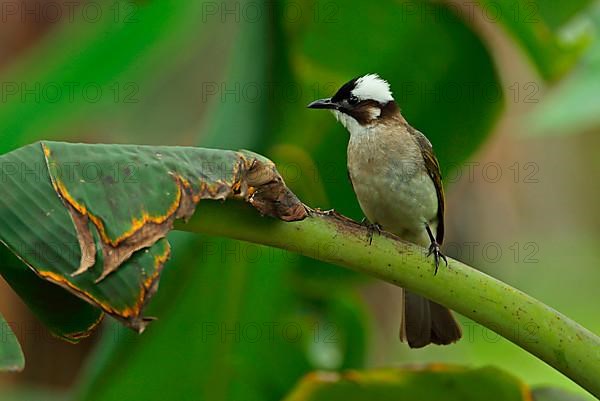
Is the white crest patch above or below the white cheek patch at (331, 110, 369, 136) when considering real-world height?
above

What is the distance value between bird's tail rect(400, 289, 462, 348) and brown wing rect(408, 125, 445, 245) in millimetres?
233

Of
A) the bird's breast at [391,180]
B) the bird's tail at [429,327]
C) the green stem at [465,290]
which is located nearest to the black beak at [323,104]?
the bird's breast at [391,180]

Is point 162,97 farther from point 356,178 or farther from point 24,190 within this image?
point 24,190

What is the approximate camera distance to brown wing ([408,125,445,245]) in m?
2.07

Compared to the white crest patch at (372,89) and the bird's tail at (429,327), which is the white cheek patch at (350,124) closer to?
the white crest patch at (372,89)

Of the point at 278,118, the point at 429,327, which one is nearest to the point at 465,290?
the point at 429,327

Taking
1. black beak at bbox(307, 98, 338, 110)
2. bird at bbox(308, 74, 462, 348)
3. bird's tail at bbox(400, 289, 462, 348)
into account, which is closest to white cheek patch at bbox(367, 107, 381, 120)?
bird at bbox(308, 74, 462, 348)

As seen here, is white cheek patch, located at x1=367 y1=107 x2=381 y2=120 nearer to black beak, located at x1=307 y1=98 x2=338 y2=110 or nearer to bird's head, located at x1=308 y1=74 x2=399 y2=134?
bird's head, located at x1=308 y1=74 x2=399 y2=134

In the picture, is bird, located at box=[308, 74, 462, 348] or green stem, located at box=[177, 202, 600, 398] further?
bird, located at box=[308, 74, 462, 348]

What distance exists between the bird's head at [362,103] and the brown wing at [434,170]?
0.07 meters

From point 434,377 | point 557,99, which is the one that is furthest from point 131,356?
point 557,99

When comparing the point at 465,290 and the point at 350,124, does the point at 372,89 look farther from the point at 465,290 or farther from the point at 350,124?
the point at 465,290

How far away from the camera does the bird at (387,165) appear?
2037 millimetres

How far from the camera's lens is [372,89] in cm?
207
